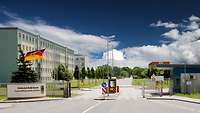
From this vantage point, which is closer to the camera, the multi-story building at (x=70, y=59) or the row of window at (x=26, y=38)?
the row of window at (x=26, y=38)

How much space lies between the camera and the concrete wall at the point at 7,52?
103944 millimetres

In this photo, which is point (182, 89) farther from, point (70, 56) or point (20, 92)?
point (70, 56)

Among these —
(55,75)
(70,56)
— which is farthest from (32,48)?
(70,56)

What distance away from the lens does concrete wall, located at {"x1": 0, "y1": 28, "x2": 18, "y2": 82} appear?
10394 cm

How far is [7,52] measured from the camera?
104688 mm

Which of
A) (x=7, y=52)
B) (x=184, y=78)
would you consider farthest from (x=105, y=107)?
(x=7, y=52)

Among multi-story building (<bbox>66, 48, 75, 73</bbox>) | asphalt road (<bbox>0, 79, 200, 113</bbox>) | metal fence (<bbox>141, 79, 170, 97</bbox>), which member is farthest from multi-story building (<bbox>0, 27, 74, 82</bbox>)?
asphalt road (<bbox>0, 79, 200, 113</bbox>)

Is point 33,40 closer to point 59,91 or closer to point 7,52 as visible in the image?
point 7,52

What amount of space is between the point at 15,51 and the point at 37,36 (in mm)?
16936

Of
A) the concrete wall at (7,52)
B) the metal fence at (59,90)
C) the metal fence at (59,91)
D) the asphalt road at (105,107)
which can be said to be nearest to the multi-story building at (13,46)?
the concrete wall at (7,52)

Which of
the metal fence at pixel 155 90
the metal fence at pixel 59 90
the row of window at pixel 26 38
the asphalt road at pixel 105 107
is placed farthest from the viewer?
the row of window at pixel 26 38

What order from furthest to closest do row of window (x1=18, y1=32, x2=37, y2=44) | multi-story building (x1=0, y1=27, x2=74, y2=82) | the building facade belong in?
row of window (x1=18, y1=32, x2=37, y2=44) < multi-story building (x1=0, y1=27, x2=74, y2=82) < the building facade

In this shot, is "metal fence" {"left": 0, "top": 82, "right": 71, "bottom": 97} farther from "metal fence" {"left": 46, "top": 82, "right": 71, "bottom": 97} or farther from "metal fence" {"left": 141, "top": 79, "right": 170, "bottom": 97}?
"metal fence" {"left": 141, "top": 79, "right": 170, "bottom": 97}

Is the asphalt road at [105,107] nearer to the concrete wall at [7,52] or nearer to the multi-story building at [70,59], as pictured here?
the concrete wall at [7,52]
